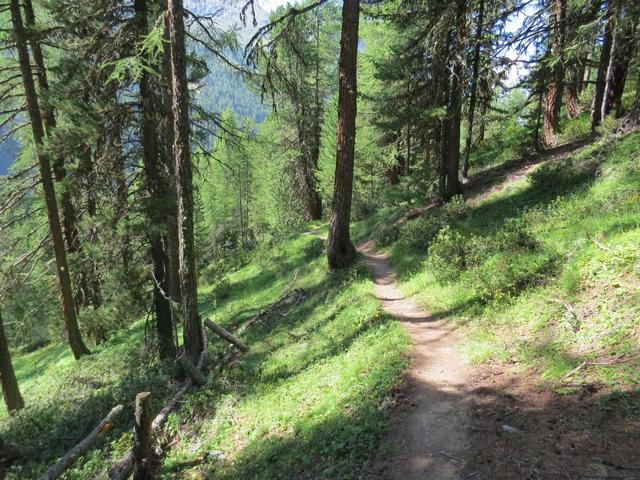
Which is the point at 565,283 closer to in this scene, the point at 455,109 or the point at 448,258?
the point at 448,258

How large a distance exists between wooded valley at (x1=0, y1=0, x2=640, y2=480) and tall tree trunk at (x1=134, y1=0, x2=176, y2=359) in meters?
0.06

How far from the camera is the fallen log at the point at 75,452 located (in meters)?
6.59

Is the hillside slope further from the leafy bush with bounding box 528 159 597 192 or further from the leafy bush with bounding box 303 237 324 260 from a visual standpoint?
the leafy bush with bounding box 303 237 324 260

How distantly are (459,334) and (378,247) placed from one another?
1000 cm

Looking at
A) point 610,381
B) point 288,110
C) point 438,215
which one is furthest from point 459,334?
point 288,110

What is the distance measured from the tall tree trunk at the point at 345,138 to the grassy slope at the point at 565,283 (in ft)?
7.74

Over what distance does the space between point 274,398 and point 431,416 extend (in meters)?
3.51

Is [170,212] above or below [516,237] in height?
above

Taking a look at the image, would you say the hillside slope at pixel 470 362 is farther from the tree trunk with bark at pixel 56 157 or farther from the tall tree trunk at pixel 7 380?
the tree trunk with bark at pixel 56 157

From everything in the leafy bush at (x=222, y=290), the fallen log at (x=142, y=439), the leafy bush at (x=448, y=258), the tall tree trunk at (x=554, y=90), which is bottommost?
the leafy bush at (x=222, y=290)

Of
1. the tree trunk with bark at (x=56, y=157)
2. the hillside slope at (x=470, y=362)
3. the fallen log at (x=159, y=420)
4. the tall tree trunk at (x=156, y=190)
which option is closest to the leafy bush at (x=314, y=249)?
the hillside slope at (x=470, y=362)

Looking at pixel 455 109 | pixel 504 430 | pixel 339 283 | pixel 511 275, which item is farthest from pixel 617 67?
pixel 504 430

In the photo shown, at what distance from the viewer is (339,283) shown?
490 inches

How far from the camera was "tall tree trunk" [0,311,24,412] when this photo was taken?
11441mm
